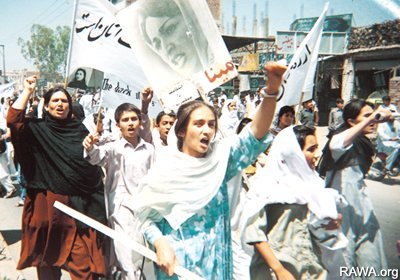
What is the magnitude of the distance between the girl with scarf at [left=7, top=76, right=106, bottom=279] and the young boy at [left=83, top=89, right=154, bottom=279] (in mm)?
154

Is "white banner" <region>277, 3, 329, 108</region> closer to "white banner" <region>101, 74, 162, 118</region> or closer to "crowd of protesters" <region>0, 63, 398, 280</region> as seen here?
"crowd of protesters" <region>0, 63, 398, 280</region>

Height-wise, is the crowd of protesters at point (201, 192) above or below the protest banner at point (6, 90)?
below

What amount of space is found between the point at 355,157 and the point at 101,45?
241 centimetres

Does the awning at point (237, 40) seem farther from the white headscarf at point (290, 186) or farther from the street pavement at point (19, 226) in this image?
the white headscarf at point (290, 186)

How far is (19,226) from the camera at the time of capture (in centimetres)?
559

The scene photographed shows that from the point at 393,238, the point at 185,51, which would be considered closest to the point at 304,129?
the point at 185,51

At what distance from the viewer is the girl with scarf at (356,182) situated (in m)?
2.88

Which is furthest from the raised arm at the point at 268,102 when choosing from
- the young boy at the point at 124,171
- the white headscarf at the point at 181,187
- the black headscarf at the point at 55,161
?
the black headscarf at the point at 55,161

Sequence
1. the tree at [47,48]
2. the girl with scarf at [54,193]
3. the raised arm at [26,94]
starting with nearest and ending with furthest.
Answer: the raised arm at [26,94] < the girl with scarf at [54,193] < the tree at [47,48]

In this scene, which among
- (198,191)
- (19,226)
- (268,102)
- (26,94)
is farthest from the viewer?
(19,226)

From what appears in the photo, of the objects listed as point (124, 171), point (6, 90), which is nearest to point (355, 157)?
point (124, 171)

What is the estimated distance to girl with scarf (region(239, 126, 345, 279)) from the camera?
224 centimetres

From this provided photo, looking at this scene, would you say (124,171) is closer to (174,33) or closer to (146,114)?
(146,114)

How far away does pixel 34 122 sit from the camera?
131 inches
